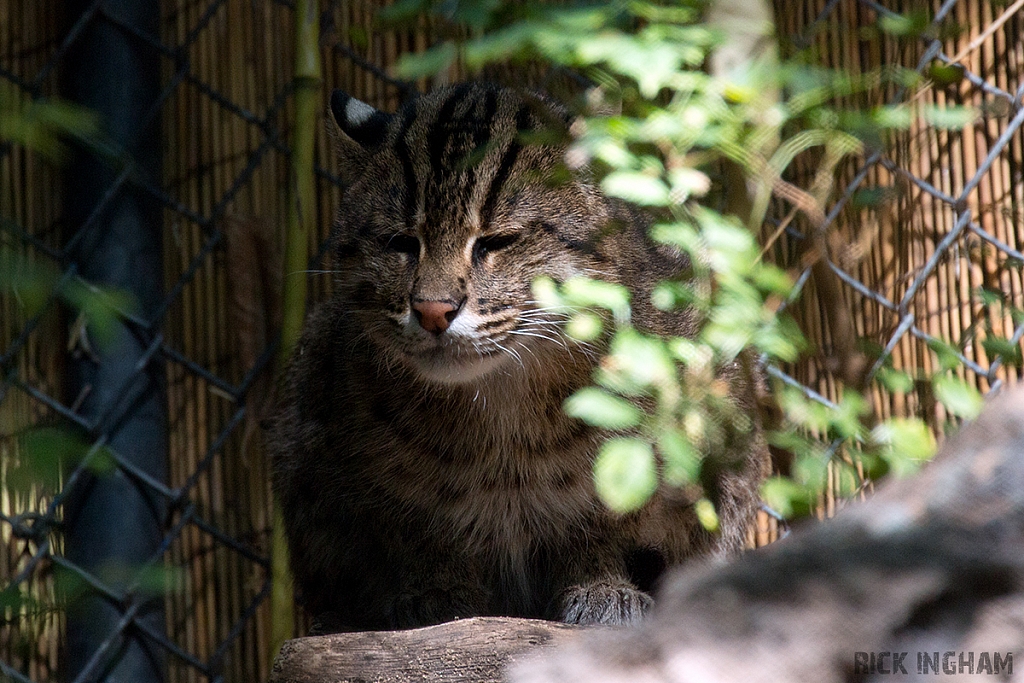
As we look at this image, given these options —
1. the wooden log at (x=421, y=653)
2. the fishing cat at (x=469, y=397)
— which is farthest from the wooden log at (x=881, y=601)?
the fishing cat at (x=469, y=397)

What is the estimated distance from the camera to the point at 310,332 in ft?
11.6

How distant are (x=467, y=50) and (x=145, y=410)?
2735mm

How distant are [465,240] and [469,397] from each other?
0.47 meters

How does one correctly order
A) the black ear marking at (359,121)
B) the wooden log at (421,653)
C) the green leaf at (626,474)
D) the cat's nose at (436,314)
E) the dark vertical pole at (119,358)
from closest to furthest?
1. the green leaf at (626,474)
2. the wooden log at (421,653)
3. the cat's nose at (436,314)
4. the black ear marking at (359,121)
5. the dark vertical pole at (119,358)

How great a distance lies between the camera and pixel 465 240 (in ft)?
8.77

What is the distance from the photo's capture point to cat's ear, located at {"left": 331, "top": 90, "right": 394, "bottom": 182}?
→ 3041mm

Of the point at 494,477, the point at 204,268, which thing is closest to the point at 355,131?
the point at 494,477

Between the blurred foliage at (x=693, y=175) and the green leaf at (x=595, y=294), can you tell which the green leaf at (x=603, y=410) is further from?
the green leaf at (x=595, y=294)

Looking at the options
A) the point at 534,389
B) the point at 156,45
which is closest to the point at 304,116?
the point at 156,45

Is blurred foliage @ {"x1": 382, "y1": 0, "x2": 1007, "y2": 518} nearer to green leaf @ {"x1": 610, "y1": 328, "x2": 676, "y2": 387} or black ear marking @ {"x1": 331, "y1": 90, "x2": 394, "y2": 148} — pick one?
green leaf @ {"x1": 610, "y1": 328, "x2": 676, "y2": 387}

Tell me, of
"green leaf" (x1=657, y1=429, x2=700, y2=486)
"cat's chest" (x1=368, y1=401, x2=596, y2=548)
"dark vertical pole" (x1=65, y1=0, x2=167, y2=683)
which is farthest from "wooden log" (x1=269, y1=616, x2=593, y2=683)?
"dark vertical pole" (x1=65, y1=0, x2=167, y2=683)

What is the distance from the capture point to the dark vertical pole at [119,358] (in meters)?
3.76

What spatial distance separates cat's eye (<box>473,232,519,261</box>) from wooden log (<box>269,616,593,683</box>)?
34.6 inches

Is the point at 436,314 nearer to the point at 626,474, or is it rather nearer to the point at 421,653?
the point at 421,653
